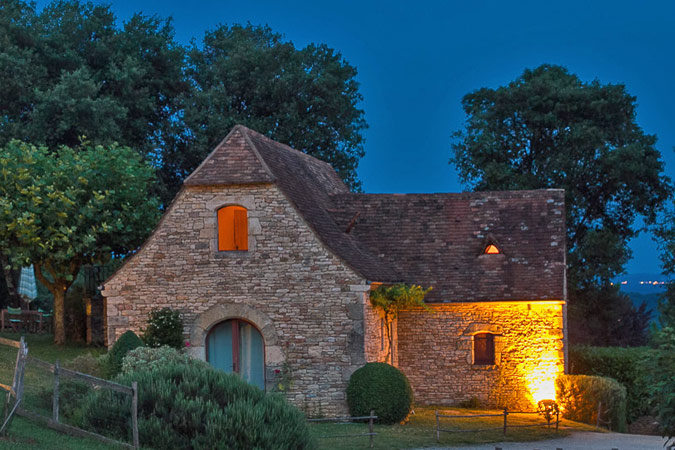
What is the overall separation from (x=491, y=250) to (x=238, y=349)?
8.76 m

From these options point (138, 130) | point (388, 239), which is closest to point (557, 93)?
point (388, 239)

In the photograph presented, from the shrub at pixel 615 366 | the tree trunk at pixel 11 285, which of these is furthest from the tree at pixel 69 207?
the shrub at pixel 615 366

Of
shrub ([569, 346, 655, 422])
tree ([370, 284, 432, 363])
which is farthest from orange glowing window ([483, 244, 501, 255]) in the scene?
shrub ([569, 346, 655, 422])

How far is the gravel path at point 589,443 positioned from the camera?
2059 cm

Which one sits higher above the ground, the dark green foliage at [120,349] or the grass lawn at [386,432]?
the dark green foliage at [120,349]

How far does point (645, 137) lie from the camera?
41.9 metres

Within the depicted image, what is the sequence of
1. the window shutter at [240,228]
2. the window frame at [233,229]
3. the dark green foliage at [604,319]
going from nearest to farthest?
the window frame at [233,229]
the window shutter at [240,228]
the dark green foliage at [604,319]

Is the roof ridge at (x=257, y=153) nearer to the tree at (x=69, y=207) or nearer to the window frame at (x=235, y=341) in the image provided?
the window frame at (x=235, y=341)

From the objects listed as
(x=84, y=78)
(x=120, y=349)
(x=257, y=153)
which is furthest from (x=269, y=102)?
(x=120, y=349)

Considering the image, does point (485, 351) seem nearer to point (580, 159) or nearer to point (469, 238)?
point (469, 238)

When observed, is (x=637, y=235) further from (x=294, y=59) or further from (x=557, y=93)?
(x=294, y=59)

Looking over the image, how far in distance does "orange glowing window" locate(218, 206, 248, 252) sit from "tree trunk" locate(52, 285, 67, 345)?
1014 cm

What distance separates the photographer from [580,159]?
41344mm

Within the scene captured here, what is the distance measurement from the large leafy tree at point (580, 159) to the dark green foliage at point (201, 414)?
26.5 meters
